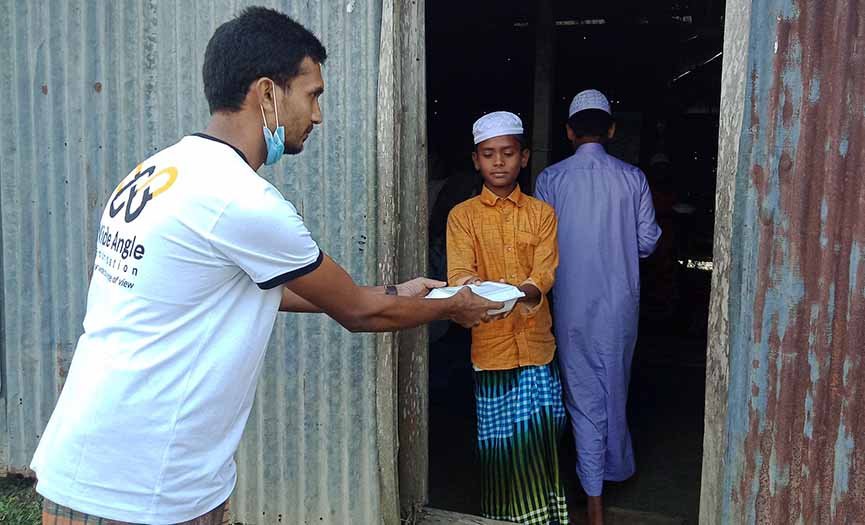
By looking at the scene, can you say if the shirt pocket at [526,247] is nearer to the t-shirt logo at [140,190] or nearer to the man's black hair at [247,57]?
the man's black hair at [247,57]

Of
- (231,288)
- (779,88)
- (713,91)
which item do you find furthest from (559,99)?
(231,288)

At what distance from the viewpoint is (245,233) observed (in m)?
1.85

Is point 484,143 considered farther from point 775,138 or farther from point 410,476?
point 410,476

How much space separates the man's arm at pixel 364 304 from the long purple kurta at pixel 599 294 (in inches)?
49.2

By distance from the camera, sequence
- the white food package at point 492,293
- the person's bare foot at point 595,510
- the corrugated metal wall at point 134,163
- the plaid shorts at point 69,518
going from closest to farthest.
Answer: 1. the plaid shorts at point 69,518
2. the white food package at point 492,293
3. the corrugated metal wall at point 134,163
4. the person's bare foot at point 595,510

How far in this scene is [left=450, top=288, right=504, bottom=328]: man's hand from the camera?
263cm

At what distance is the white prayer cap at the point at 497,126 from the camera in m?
3.45

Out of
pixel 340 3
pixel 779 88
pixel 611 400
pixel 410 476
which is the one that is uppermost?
pixel 340 3

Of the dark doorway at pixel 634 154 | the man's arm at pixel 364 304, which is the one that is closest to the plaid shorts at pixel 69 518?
the man's arm at pixel 364 304

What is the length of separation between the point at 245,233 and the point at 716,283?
5.58ft

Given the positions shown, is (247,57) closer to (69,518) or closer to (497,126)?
(69,518)

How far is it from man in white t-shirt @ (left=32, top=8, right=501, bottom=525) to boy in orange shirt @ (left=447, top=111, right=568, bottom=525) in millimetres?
1611

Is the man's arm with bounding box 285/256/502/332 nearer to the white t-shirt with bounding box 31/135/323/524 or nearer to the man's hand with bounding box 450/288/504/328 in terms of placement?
the man's hand with bounding box 450/288/504/328

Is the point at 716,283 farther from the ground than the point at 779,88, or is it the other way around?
the point at 779,88
